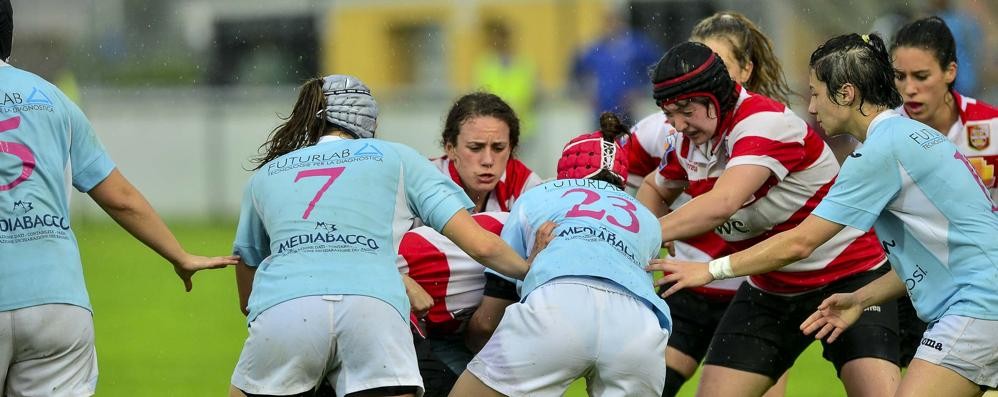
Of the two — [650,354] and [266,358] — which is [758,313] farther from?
[266,358]

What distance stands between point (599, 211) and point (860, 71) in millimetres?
1040

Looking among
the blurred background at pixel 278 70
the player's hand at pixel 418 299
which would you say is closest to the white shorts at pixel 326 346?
the player's hand at pixel 418 299

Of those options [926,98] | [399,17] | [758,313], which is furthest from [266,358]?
[399,17]

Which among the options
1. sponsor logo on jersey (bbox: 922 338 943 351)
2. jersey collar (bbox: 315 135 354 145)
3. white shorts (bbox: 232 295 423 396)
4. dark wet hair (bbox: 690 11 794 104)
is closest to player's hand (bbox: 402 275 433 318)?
white shorts (bbox: 232 295 423 396)

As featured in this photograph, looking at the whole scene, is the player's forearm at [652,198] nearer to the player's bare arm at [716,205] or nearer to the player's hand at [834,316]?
the player's bare arm at [716,205]

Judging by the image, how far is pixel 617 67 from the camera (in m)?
16.4

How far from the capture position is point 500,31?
64.6ft

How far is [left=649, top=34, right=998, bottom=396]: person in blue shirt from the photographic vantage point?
4.74 metres

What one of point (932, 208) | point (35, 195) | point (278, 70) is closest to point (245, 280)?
point (35, 195)

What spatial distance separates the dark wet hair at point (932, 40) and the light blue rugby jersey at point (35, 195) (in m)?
3.70

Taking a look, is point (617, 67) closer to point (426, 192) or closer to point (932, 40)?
point (932, 40)

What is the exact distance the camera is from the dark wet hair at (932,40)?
21.1 feet

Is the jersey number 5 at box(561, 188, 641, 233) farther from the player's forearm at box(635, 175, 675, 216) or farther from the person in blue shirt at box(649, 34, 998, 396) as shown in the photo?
the player's forearm at box(635, 175, 675, 216)

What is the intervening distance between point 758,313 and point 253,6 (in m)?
17.3
